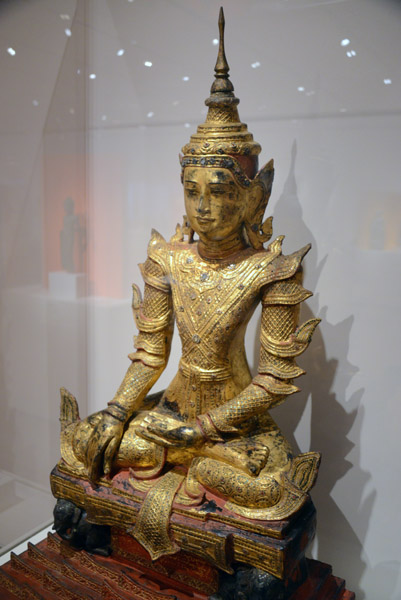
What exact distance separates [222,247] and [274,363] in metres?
0.49

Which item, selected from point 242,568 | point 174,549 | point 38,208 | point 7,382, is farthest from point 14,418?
point 242,568

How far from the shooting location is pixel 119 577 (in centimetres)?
241

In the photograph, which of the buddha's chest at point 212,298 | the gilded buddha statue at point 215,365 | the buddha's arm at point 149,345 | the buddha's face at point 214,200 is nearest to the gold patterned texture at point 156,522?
the gilded buddha statue at point 215,365

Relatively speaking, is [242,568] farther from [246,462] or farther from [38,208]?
[38,208]

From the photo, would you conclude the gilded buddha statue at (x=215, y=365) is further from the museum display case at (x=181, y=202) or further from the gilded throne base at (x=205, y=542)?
the museum display case at (x=181, y=202)

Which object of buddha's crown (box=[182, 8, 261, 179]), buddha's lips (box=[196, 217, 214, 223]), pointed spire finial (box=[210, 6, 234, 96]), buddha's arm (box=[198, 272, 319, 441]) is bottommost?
buddha's arm (box=[198, 272, 319, 441])

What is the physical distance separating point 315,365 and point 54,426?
1.54 meters

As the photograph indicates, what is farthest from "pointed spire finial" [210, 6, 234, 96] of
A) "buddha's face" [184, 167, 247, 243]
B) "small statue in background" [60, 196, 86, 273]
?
"small statue in background" [60, 196, 86, 273]

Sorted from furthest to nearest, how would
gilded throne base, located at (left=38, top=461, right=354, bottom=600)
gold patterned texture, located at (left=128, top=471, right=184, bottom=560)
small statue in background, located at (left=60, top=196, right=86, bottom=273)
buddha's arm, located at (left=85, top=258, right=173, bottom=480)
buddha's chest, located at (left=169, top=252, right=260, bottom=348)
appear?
small statue in background, located at (left=60, top=196, right=86, bottom=273) → buddha's arm, located at (left=85, top=258, right=173, bottom=480) → buddha's chest, located at (left=169, top=252, right=260, bottom=348) → gold patterned texture, located at (left=128, top=471, right=184, bottom=560) → gilded throne base, located at (left=38, top=461, right=354, bottom=600)

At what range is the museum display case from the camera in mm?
2576

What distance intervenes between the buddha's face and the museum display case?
51 centimetres

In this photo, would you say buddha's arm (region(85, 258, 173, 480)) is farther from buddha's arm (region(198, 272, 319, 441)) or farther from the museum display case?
the museum display case

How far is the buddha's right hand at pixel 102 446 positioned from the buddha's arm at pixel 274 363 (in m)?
0.36

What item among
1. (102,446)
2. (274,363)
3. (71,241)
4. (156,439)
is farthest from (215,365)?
(71,241)
